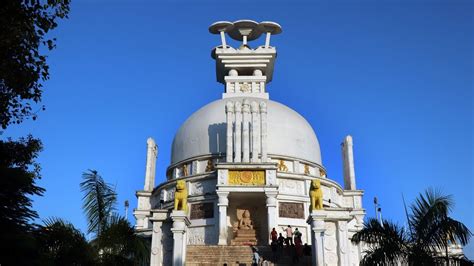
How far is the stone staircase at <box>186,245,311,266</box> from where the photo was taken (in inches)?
836

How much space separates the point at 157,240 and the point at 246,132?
38.0 ft

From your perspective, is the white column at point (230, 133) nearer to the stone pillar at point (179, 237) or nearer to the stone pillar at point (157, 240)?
the stone pillar at point (157, 240)

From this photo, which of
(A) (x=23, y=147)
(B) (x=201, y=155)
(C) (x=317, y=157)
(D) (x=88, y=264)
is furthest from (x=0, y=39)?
(C) (x=317, y=157)

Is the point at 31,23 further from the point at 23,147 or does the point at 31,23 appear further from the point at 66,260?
the point at 66,260

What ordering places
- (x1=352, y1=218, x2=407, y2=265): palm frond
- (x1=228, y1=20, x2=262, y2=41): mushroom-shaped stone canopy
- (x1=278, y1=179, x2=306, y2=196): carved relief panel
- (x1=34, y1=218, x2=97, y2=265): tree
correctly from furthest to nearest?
(x1=228, y1=20, x2=262, y2=41): mushroom-shaped stone canopy
(x1=278, y1=179, x2=306, y2=196): carved relief panel
(x1=352, y1=218, x2=407, y2=265): palm frond
(x1=34, y1=218, x2=97, y2=265): tree

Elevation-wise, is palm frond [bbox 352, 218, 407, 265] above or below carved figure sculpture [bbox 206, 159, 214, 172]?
below

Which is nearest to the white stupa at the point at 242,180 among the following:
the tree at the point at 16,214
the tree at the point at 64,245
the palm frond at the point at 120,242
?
the palm frond at the point at 120,242

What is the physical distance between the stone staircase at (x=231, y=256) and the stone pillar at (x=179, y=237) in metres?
0.45

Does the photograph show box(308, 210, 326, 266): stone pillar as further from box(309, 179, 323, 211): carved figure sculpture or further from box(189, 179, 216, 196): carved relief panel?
box(189, 179, 216, 196): carved relief panel

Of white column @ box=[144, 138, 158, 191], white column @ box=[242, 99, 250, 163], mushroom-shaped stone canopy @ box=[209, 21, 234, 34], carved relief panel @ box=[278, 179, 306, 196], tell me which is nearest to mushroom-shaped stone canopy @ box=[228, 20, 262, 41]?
mushroom-shaped stone canopy @ box=[209, 21, 234, 34]

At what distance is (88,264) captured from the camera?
42.2 ft

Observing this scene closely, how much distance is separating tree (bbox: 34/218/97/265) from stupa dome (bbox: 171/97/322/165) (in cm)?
2235

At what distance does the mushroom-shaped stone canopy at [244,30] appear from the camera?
4444cm

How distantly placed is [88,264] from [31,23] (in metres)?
6.19
